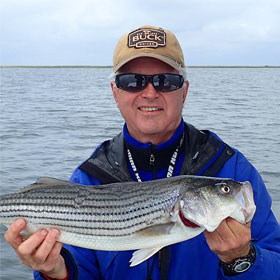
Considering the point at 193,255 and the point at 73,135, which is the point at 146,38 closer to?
the point at 193,255

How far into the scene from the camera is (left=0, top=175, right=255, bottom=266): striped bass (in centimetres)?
349

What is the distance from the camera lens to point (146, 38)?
4.38 meters

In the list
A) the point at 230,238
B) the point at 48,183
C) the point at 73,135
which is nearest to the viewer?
the point at 230,238

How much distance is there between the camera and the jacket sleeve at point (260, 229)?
3.64 metres

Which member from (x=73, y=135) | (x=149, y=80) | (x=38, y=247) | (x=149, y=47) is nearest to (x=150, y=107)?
(x=149, y=80)

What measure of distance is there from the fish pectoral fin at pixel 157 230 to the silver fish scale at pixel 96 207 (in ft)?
0.11

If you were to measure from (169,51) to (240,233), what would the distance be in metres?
1.89

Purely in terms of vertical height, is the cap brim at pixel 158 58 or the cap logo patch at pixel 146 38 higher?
the cap logo patch at pixel 146 38

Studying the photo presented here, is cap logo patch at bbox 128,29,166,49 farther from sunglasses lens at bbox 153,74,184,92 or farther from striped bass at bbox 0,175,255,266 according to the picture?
striped bass at bbox 0,175,255,266

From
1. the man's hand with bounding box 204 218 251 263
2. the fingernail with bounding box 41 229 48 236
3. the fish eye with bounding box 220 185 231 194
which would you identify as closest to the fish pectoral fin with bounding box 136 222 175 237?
the man's hand with bounding box 204 218 251 263

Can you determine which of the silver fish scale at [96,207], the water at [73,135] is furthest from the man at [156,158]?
the water at [73,135]

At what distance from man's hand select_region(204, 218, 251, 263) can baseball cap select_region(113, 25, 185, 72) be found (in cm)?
164

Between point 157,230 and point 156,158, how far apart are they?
100cm

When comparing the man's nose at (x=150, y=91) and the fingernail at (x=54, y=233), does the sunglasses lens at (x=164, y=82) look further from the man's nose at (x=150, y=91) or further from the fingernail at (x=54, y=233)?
the fingernail at (x=54, y=233)
